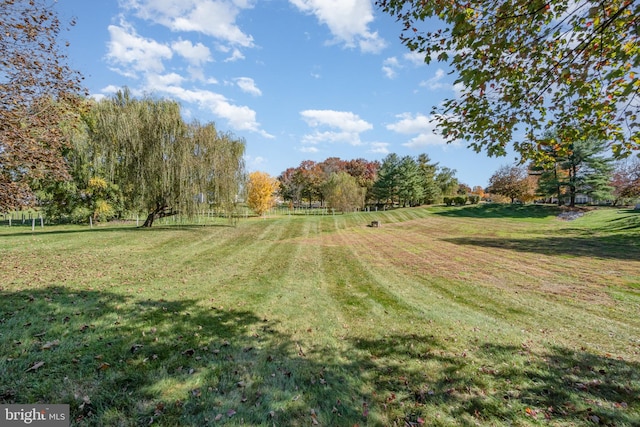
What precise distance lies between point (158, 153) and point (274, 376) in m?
16.5

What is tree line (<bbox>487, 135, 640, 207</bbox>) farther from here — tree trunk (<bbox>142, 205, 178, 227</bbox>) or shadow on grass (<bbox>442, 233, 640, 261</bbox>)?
tree trunk (<bbox>142, 205, 178, 227</bbox>)

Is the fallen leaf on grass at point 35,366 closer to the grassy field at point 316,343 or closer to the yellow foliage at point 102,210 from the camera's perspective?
the grassy field at point 316,343

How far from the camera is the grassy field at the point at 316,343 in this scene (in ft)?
9.39

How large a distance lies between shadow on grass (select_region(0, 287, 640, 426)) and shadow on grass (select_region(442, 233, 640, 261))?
38.0ft

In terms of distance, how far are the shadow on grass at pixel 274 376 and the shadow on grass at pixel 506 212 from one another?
3451 centimetres

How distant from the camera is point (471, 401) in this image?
121 inches

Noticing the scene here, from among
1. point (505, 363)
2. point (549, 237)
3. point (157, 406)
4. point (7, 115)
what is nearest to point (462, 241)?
point (549, 237)

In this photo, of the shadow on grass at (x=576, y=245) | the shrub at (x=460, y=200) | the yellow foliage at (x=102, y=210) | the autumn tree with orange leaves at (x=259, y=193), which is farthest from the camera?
the shrub at (x=460, y=200)

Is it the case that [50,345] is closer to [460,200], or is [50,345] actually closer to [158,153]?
[158,153]

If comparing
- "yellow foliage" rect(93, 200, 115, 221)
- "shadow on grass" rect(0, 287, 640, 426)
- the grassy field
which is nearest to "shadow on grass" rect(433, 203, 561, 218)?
the grassy field

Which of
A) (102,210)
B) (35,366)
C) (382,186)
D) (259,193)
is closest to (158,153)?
(102,210)

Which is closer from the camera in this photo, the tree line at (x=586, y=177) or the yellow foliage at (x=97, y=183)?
the yellow foliage at (x=97, y=183)

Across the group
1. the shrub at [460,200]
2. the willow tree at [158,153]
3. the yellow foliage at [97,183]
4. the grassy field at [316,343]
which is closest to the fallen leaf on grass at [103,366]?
the grassy field at [316,343]

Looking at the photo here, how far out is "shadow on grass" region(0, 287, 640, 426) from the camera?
9.11 ft
